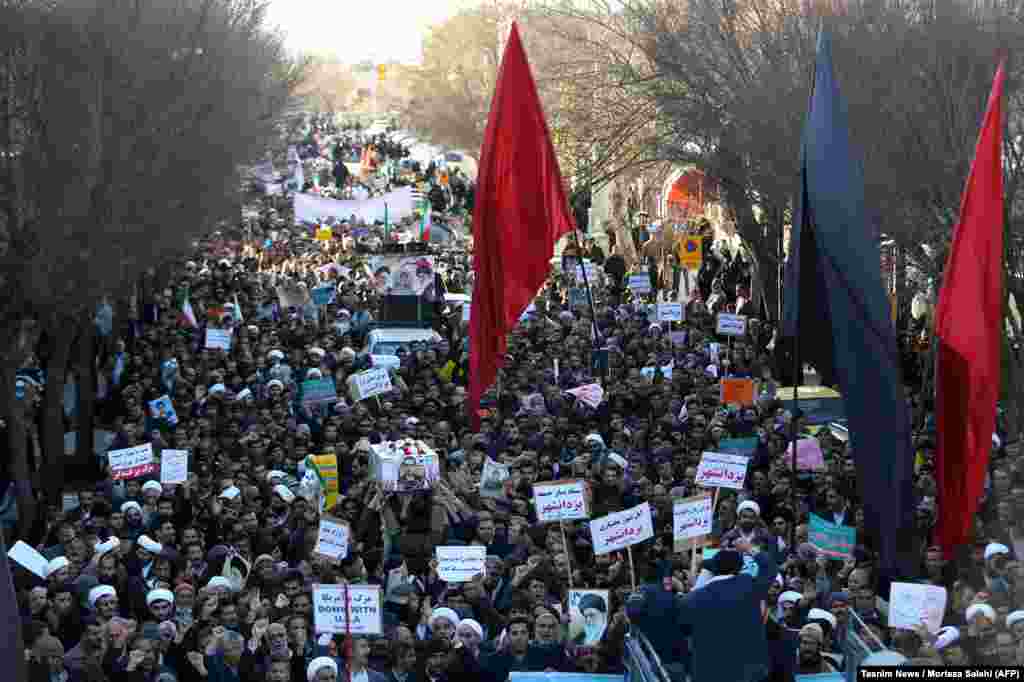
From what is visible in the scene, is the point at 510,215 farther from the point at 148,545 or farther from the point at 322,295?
the point at 322,295

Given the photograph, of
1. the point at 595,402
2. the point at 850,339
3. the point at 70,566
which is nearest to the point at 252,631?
the point at 70,566

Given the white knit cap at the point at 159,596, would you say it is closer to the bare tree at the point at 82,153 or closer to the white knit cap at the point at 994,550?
the white knit cap at the point at 994,550

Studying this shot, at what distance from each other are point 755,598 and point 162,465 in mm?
8768

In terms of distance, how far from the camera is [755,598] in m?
9.52

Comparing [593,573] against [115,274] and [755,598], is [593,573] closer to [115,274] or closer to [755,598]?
[755,598]

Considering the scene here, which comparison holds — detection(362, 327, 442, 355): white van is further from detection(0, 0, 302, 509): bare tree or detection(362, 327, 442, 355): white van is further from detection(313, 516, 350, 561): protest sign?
detection(313, 516, 350, 561): protest sign

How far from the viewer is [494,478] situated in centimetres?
1661

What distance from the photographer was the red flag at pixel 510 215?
1667 centimetres

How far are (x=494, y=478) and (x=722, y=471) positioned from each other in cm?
259

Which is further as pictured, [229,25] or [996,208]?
[229,25]

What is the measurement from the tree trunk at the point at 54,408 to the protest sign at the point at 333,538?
7.94 metres

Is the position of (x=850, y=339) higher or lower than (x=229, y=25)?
lower

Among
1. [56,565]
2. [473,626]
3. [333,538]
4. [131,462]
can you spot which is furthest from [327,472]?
[473,626]

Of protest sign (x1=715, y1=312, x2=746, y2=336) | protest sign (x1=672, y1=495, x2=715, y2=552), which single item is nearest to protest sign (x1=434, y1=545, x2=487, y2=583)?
protest sign (x1=672, y1=495, x2=715, y2=552)
